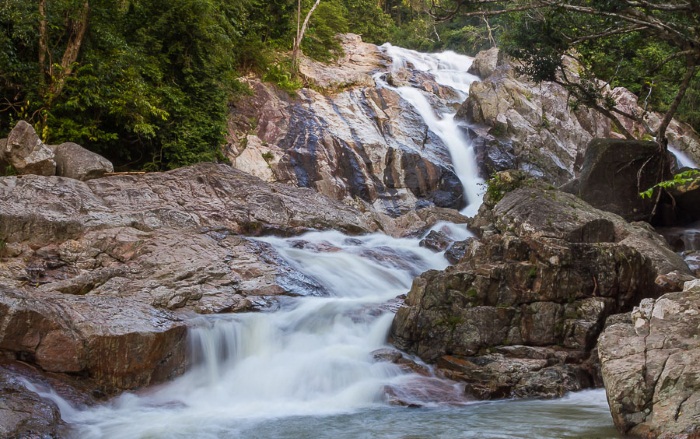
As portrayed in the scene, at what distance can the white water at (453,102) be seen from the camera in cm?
2056

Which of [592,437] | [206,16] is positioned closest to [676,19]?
[592,437]

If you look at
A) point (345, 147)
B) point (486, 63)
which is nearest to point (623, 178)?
point (345, 147)

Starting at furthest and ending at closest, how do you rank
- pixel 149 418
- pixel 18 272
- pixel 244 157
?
pixel 244 157, pixel 18 272, pixel 149 418

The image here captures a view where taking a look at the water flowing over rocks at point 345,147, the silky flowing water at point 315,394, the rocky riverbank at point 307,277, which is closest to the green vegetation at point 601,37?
the rocky riverbank at point 307,277

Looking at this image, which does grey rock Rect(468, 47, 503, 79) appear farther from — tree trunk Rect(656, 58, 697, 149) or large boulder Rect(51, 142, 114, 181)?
large boulder Rect(51, 142, 114, 181)

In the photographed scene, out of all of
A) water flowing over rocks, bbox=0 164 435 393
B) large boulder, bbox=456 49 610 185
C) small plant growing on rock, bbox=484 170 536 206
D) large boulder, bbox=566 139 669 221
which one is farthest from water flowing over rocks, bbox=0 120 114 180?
large boulder, bbox=456 49 610 185

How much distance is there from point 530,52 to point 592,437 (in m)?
11.6

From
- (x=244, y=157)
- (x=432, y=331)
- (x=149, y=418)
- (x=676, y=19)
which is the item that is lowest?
(x=149, y=418)

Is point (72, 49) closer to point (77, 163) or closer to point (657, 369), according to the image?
point (77, 163)

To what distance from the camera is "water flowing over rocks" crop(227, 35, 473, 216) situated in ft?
61.4

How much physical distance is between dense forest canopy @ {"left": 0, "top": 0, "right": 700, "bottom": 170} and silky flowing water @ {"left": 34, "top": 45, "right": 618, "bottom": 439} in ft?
17.4

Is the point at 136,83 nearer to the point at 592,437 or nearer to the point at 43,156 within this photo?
the point at 43,156

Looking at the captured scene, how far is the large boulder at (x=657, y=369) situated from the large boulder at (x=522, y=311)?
1.74m

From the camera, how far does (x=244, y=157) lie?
18.2 m
